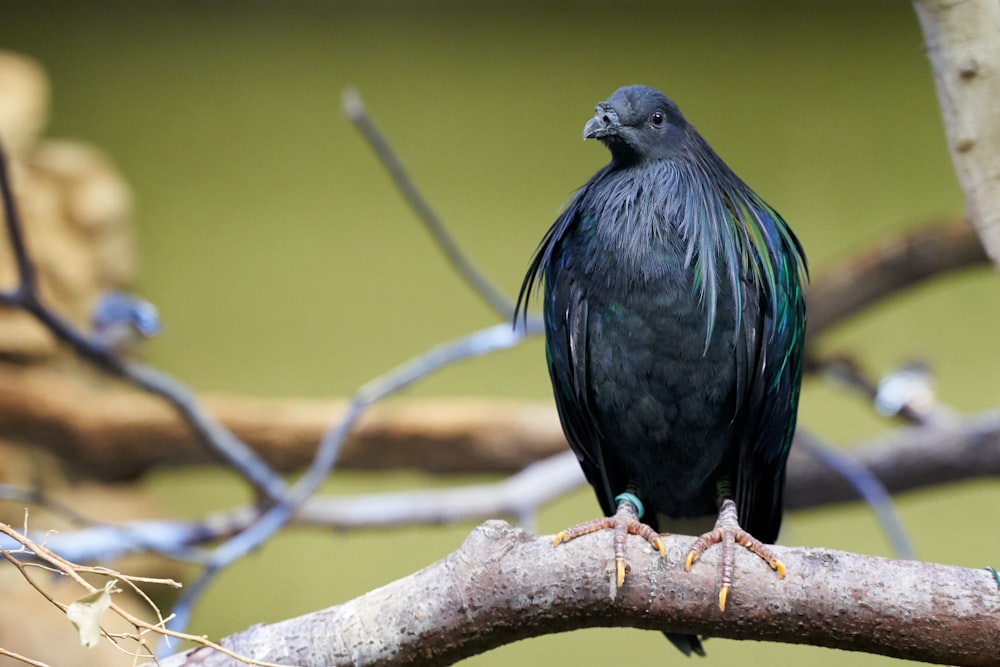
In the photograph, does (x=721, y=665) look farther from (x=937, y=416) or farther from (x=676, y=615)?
(x=676, y=615)

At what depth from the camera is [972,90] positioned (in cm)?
142

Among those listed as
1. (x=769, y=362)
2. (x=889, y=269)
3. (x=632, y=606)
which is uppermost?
(x=889, y=269)

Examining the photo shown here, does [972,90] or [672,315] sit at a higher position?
[972,90]

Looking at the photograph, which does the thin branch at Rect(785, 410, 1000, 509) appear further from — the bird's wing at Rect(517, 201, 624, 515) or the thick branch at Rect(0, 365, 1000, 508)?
the bird's wing at Rect(517, 201, 624, 515)

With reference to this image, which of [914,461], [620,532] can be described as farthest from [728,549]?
[914,461]

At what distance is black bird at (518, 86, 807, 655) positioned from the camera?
1.41 metres

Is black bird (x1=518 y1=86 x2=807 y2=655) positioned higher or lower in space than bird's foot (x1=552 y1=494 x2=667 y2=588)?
higher

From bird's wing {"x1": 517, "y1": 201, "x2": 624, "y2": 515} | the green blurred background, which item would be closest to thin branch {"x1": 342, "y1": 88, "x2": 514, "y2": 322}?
bird's wing {"x1": 517, "y1": 201, "x2": 624, "y2": 515}

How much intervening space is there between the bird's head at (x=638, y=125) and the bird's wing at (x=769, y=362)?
0.17 m

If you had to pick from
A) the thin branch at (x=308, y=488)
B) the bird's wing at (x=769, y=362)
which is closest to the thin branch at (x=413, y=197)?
the thin branch at (x=308, y=488)

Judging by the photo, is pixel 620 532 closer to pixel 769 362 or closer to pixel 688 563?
pixel 688 563

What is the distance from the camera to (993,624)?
1095 mm

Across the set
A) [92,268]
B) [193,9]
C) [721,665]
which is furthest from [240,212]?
[721,665]

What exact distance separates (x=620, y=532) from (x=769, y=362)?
15.5 inches
